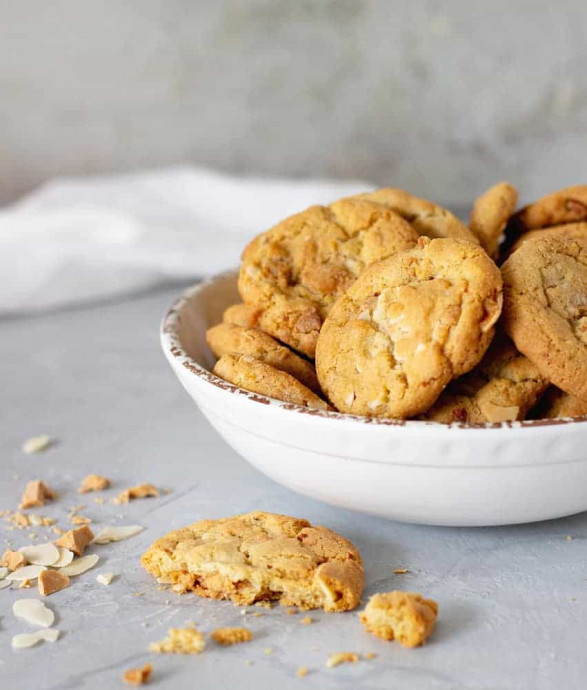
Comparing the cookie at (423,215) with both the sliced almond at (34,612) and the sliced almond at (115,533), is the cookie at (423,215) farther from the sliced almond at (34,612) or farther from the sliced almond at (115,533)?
the sliced almond at (34,612)

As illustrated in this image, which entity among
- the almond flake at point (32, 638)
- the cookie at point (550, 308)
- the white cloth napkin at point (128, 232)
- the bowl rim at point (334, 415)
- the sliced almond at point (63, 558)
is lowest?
the sliced almond at point (63, 558)

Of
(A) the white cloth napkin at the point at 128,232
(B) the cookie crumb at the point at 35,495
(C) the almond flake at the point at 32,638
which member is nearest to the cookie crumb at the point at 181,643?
(C) the almond flake at the point at 32,638

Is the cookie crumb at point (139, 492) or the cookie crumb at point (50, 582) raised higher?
the cookie crumb at point (50, 582)

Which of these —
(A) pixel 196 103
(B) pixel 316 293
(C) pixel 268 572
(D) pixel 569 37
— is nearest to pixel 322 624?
(C) pixel 268 572

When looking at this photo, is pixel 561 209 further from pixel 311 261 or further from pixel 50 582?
pixel 50 582

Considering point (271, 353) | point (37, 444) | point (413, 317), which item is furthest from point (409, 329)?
point (37, 444)
